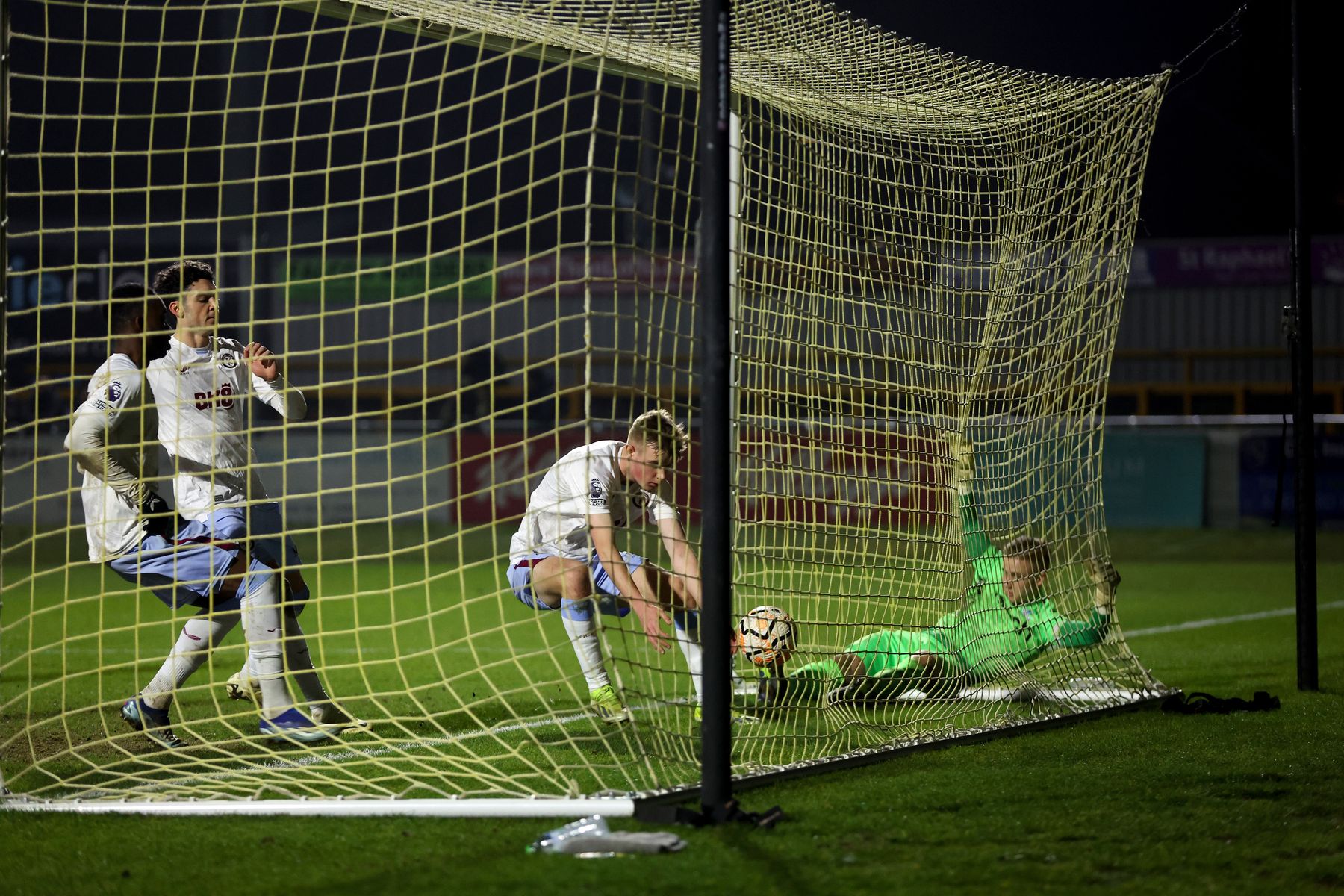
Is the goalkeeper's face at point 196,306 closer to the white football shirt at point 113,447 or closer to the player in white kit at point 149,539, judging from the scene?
the player in white kit at point 149,539

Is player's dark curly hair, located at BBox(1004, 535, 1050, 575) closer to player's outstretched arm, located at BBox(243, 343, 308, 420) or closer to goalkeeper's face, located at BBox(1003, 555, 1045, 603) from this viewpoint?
goalkeeper's face, located at BBox(1003, 555, 1045, 603)

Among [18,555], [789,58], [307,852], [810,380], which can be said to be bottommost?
[18,555]

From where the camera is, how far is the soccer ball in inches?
194

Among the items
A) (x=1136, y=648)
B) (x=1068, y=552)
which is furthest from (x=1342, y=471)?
(x=1068, y=552)

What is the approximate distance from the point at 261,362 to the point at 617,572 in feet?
4.76

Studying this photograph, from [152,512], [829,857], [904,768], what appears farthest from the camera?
[152,512]

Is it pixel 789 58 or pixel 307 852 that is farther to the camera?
pixel 789 58

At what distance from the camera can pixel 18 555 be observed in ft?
44.4

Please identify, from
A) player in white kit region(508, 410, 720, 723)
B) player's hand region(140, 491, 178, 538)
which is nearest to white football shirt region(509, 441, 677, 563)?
player in white kit region(508, 410, 720, 723)

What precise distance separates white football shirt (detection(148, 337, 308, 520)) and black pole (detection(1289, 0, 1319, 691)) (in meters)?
4.18

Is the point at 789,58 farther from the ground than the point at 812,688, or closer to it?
farther from the ground

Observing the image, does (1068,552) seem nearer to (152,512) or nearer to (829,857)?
(829,857)

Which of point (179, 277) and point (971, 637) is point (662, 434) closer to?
point (971, 637)

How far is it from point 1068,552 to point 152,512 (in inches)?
147
